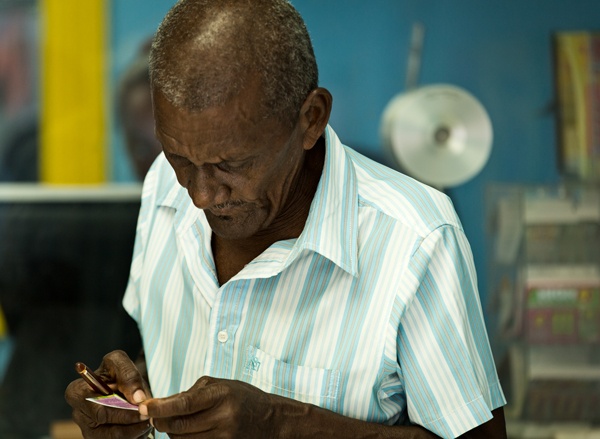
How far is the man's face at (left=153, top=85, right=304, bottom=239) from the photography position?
1.29 metres

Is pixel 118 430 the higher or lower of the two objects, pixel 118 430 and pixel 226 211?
the lower

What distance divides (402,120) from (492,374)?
1.81 meters

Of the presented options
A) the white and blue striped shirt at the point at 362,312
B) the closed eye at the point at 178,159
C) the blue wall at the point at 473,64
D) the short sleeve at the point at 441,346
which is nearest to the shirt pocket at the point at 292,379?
the white and blue striped shirt at the point at 362,312

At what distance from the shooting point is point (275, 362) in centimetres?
149

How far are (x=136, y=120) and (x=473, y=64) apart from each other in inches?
50.3

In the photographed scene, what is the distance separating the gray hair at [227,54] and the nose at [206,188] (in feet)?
0.36

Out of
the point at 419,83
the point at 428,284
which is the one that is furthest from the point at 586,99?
the point at 428,284

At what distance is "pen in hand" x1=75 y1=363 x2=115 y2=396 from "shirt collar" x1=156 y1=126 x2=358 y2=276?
1.17 ft

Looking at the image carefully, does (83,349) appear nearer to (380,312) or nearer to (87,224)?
(87,224)

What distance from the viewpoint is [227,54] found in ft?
4.17

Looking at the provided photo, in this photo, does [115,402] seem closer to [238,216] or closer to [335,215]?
[238,216]

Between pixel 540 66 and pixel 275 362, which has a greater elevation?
pixel 540 66

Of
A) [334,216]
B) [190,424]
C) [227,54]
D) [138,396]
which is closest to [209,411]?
[190,424]

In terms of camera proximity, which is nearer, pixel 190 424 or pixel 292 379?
pixel 190 424
